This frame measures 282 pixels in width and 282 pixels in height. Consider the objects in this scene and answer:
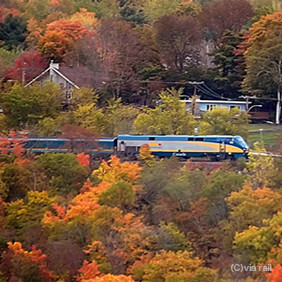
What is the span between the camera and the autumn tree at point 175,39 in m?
57.0

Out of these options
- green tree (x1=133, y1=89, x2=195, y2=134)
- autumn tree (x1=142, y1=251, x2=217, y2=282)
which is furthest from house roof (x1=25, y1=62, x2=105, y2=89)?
autumn tree (x1=142, y1=251, x2=217, y2=282)

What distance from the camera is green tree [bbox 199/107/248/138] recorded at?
4144 centimetres

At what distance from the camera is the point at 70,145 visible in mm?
37938

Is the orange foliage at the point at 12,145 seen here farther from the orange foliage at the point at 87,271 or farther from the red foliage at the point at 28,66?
the red foliage at the point at 28,66

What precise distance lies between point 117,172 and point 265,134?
16221mm

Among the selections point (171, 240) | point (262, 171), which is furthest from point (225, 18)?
point (171, 240)

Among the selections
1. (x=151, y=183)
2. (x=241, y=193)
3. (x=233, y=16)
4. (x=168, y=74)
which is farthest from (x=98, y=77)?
(x=241, y=193)

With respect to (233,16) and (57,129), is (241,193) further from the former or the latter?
(233,16)

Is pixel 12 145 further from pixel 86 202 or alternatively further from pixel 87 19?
pixel 87 19

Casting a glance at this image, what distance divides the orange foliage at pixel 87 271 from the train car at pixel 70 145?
40.8 feet

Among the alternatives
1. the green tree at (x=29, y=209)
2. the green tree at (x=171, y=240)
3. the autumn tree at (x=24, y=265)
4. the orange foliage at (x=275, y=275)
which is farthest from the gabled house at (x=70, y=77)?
the orange foliage at (x=275, y=275)

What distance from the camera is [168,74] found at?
55.9 meters

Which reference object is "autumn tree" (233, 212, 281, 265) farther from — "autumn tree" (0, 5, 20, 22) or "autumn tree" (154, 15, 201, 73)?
"autumn tree" (0, 5, 20, 22)

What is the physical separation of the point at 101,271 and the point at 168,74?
31419 mm
